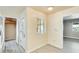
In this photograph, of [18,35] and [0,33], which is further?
[18,35]

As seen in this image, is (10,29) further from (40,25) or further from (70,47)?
(70,47)

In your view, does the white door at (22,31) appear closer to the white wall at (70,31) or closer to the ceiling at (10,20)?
the ceiling at (10,20)

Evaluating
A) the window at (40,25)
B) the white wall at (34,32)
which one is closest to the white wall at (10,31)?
the white wall at (34,32)

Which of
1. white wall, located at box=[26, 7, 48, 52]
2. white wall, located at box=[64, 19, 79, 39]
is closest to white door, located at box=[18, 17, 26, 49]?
white wall, located at box=[26, 7, 48, 52]

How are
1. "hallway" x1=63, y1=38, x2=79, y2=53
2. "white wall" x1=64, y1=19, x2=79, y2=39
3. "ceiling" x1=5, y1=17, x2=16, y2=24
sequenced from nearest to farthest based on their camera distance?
"ceiling" x1=5, y1=17, x2=16, y2=24, "hallway" x1=63, y1=38, x2=79, y2=53, "white wall" x1=64, y1=19, x2=79, y2=39

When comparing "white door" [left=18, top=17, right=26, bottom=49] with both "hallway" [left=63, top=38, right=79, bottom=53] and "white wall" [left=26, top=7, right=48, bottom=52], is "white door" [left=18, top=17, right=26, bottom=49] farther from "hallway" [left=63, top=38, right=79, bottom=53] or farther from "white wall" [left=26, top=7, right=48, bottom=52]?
"hallway" [left=63, top=38, right=79, bottom=53]

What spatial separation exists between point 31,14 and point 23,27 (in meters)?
0.35

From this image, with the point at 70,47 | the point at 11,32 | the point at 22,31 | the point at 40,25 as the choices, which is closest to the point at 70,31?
the point at 70,47

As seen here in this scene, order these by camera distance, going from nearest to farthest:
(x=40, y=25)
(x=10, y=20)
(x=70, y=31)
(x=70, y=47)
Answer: (x=10, y=20), (x=40, y=25), (x=70, y=47), (x=70, y=31)

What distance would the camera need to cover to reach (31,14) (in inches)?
67.7
